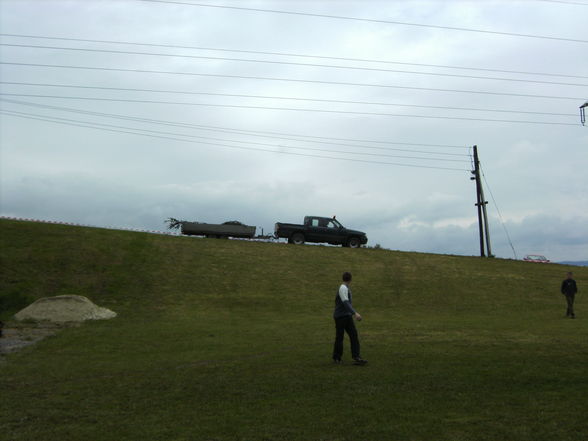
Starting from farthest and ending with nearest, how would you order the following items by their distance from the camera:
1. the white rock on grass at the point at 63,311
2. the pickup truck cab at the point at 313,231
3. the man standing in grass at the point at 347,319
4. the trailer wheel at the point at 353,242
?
1. the trailer wheel at the point at 353,242
2. the pickup truck cab at the point at 313,231
3. the white rock on grass at the point at 63,311
4. the man standing in grass at the point at 347,319

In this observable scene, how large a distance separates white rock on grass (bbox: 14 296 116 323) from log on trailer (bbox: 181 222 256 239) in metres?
17.1

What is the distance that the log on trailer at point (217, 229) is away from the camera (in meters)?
40.3

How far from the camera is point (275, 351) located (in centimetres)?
1448

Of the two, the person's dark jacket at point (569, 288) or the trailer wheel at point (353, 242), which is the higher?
the trailer wheel at point (353, 242)

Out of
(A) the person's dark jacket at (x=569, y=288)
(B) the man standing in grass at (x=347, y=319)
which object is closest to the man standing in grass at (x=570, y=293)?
(A) the person's dark jacket at (x=569, y=288)

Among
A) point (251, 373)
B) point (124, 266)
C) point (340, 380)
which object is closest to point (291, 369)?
point (251, 373)

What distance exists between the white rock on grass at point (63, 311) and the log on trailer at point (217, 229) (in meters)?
17.1

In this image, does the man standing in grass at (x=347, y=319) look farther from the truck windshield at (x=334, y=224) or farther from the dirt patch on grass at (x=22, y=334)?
the truck windshield at (x=334, y=224)

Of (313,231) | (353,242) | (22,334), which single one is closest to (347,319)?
(22,334)

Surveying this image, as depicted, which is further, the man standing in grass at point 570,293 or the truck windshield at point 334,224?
the truck windshield at point 334,224

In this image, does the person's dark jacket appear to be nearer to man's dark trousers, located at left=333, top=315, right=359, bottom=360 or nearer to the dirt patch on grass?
man's dark trousers, located at left=333, top=315, right=359, bottom=360

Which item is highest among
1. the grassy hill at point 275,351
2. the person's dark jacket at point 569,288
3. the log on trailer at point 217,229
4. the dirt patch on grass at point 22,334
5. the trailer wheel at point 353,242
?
the log on trailer at point 217,229

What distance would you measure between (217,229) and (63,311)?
738 inches

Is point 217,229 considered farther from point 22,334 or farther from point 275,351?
point 275,351
